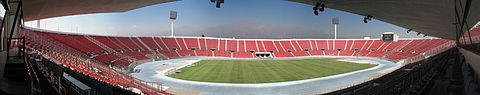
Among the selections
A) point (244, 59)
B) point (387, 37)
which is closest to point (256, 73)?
point (244, 59)

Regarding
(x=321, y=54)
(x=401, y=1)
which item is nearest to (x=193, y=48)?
(x=321, y=54)

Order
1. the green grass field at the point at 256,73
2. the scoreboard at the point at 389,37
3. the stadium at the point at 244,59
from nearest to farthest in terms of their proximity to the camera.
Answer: the stadium at the point at 244,59 < the green grass field at the point at 256,73 < the scoreboard at the point at 389,37

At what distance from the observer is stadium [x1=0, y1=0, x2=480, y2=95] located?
20.1ft

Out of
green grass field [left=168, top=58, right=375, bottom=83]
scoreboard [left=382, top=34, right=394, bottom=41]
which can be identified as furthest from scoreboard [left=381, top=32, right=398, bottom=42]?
green grass field [left=168, top=58, right=375, bottom=83]

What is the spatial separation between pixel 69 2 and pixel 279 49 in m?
47.2

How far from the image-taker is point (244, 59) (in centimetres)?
4572

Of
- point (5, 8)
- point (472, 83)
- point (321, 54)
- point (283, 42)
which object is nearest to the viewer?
point (472, 83)

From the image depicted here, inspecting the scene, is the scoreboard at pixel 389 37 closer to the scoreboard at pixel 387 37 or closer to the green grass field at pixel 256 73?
the scoreboard at pixel 387 37

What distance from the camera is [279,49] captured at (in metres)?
54.2

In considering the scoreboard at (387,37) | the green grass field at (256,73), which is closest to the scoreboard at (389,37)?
the scoreboard at (387,37)

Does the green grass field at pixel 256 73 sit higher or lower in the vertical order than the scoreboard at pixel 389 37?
lower

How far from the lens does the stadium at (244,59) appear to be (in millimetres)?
6125

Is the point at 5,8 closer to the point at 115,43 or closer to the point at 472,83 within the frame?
the point at 472,83

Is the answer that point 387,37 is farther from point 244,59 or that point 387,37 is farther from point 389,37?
point 244,59
